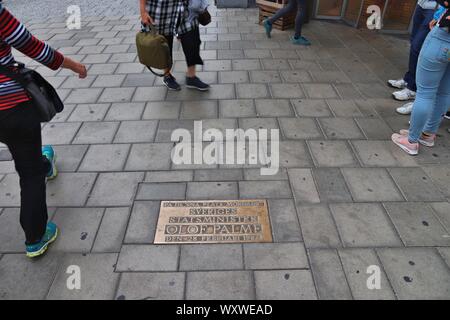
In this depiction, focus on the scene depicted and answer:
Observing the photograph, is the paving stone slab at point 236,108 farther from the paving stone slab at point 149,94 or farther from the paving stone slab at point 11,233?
the paving stone slab at point 11,233

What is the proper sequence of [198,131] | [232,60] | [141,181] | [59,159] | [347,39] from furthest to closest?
[347,39] < [232,60] < [198,131] < [59,159] < [141,181]

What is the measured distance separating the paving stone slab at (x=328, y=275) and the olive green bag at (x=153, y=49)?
2.69 meters

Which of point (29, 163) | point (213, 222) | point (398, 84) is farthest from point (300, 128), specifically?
point (29, 163)

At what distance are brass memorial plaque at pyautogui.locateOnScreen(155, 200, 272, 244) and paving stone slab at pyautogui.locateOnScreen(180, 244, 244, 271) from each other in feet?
0.17

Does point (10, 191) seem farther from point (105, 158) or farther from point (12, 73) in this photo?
point (12, 73)

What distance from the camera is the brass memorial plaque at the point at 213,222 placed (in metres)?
2.46

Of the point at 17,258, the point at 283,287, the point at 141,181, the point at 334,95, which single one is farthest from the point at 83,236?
the point at 334,95

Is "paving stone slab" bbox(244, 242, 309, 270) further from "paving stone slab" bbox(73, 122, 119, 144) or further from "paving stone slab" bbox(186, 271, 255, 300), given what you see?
"paving stone slab" bbox(73, 122, 119, 144)

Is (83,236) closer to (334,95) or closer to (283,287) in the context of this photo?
(283,287)

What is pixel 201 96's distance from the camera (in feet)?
14.1

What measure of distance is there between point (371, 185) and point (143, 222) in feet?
6.64

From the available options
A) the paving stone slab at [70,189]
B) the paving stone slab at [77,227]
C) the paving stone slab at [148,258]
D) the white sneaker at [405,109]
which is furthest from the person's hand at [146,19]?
the white sneaker at [405,109]

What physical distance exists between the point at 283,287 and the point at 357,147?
1.86 m

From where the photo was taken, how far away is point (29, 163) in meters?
2.11
